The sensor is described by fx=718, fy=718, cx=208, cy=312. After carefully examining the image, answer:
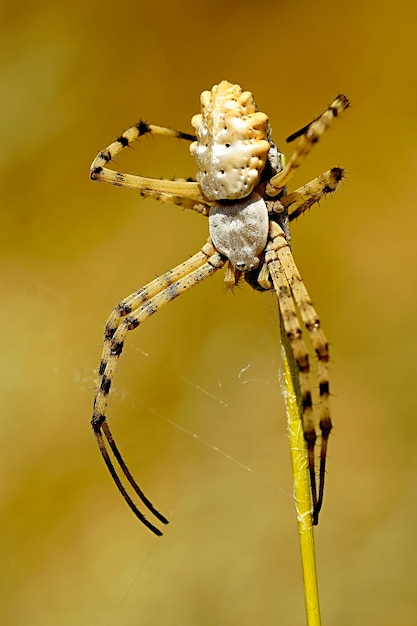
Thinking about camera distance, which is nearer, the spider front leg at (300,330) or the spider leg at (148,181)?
the spider front leg at (300,330)

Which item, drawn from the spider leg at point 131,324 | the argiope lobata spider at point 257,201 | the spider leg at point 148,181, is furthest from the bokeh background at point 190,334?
the argiope lobata spider at point 257,201

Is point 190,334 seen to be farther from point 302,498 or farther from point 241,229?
point 302,498

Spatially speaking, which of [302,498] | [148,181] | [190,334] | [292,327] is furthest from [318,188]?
[190,334]

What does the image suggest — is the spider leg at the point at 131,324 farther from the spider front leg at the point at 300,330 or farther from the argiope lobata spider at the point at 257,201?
the spider front leg at the point at 300,330

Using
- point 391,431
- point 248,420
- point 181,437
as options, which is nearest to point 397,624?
point 391,431

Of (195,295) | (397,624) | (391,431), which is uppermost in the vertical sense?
(195,295)

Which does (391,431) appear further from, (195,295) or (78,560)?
(78,560)

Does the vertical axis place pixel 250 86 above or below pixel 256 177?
above
